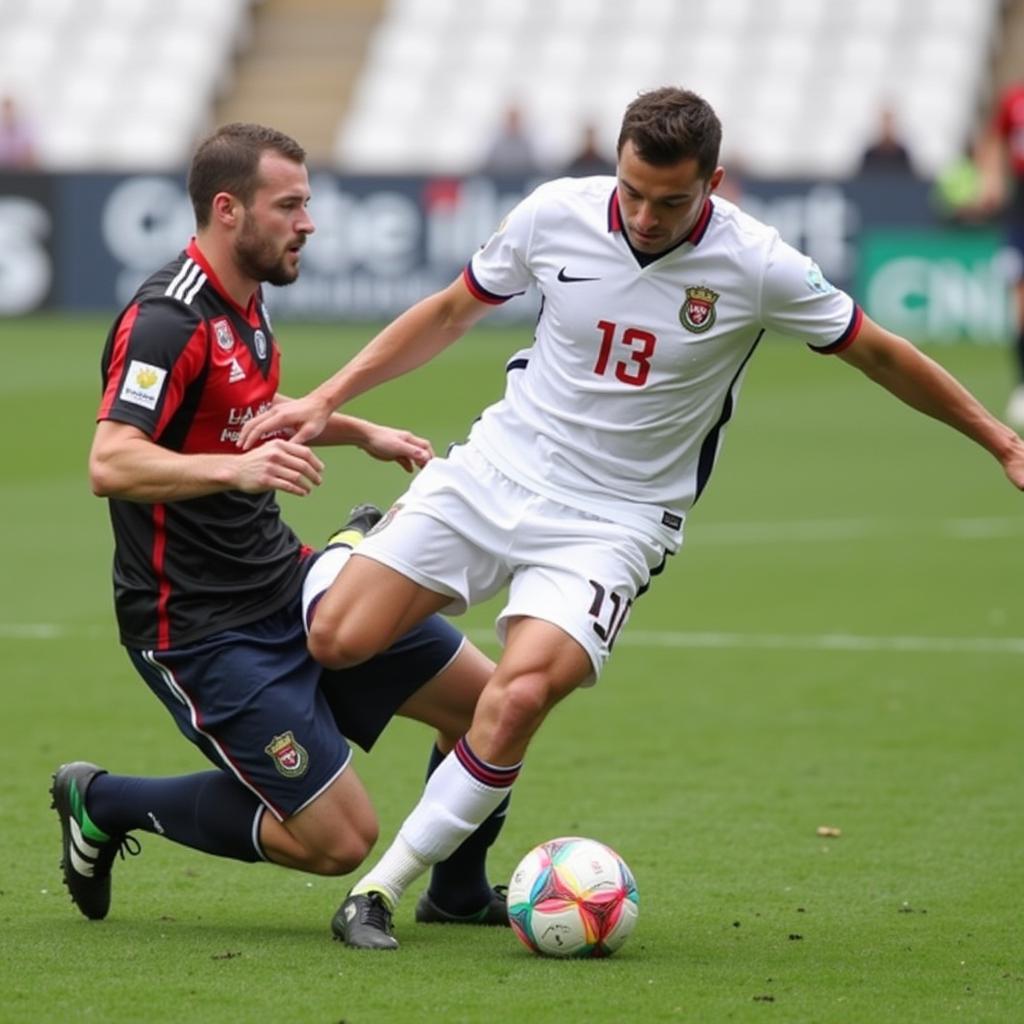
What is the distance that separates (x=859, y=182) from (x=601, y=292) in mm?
18957

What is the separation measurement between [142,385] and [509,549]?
3.27 ft

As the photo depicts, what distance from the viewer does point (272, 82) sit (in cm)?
3178

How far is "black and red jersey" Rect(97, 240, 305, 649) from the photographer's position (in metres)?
5.36

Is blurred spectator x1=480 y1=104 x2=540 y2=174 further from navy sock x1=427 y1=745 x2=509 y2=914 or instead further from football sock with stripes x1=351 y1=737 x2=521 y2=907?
football sock with stripes x1=351 y1=737 x2=521 y2=907

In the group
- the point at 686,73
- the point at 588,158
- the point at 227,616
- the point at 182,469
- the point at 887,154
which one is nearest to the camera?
the point at 182,469

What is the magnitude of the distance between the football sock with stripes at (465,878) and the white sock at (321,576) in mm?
690

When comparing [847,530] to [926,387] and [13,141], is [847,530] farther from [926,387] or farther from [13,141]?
[13,141]

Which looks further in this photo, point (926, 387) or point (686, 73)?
point (686, 73)

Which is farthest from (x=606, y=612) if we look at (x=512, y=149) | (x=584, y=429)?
(x=512, y=149)

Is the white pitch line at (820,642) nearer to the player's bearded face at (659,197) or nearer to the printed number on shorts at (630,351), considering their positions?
the printed number on shorts at (630,351)

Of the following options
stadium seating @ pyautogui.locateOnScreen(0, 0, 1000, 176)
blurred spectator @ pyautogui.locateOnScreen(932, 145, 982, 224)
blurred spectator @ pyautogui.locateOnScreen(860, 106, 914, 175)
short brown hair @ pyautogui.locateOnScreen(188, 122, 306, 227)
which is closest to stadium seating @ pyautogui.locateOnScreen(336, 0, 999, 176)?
stadium seating @ pyautogui.locateOnScreen(0, 0, 1000, 176)

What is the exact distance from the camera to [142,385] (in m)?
5.31

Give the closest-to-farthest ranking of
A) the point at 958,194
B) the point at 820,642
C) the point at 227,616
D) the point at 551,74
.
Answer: the point at 227,616 < the point at 820,642 < the point at 958,194 < the point at 551,74

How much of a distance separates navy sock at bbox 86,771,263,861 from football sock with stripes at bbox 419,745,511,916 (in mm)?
469
